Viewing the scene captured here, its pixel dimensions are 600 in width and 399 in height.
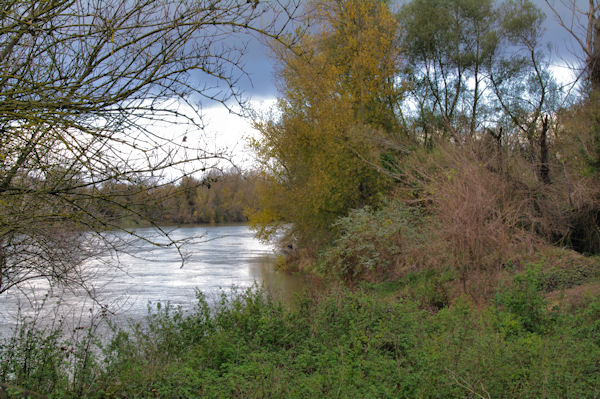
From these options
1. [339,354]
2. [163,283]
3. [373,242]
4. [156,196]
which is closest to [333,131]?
[373,242]

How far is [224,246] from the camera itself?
91.7 feet

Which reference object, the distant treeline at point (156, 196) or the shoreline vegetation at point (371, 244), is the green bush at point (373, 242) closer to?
the shoreline vegetation at point (371, 244)

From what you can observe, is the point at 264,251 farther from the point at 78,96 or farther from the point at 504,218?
the point at 78,96

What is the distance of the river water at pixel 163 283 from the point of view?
10305 mm

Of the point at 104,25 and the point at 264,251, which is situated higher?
the point at 104,25

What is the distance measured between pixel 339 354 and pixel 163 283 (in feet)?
34.0

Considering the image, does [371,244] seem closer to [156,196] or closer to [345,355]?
[345,355]

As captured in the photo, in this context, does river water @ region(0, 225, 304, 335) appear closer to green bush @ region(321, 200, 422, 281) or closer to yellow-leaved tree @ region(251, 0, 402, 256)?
green bush @ region(321, 200, 422, 281)

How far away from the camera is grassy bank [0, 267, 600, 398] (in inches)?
209

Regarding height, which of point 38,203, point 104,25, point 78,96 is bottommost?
point 38,203

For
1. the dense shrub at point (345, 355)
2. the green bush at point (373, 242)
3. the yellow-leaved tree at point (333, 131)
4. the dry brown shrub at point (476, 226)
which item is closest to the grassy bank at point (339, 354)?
the dense shrub at point (345, 355)

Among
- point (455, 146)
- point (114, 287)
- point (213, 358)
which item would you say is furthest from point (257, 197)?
point (213, 358)

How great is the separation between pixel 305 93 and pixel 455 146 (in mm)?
8885

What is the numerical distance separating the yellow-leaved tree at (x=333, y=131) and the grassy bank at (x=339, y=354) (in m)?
10.3
